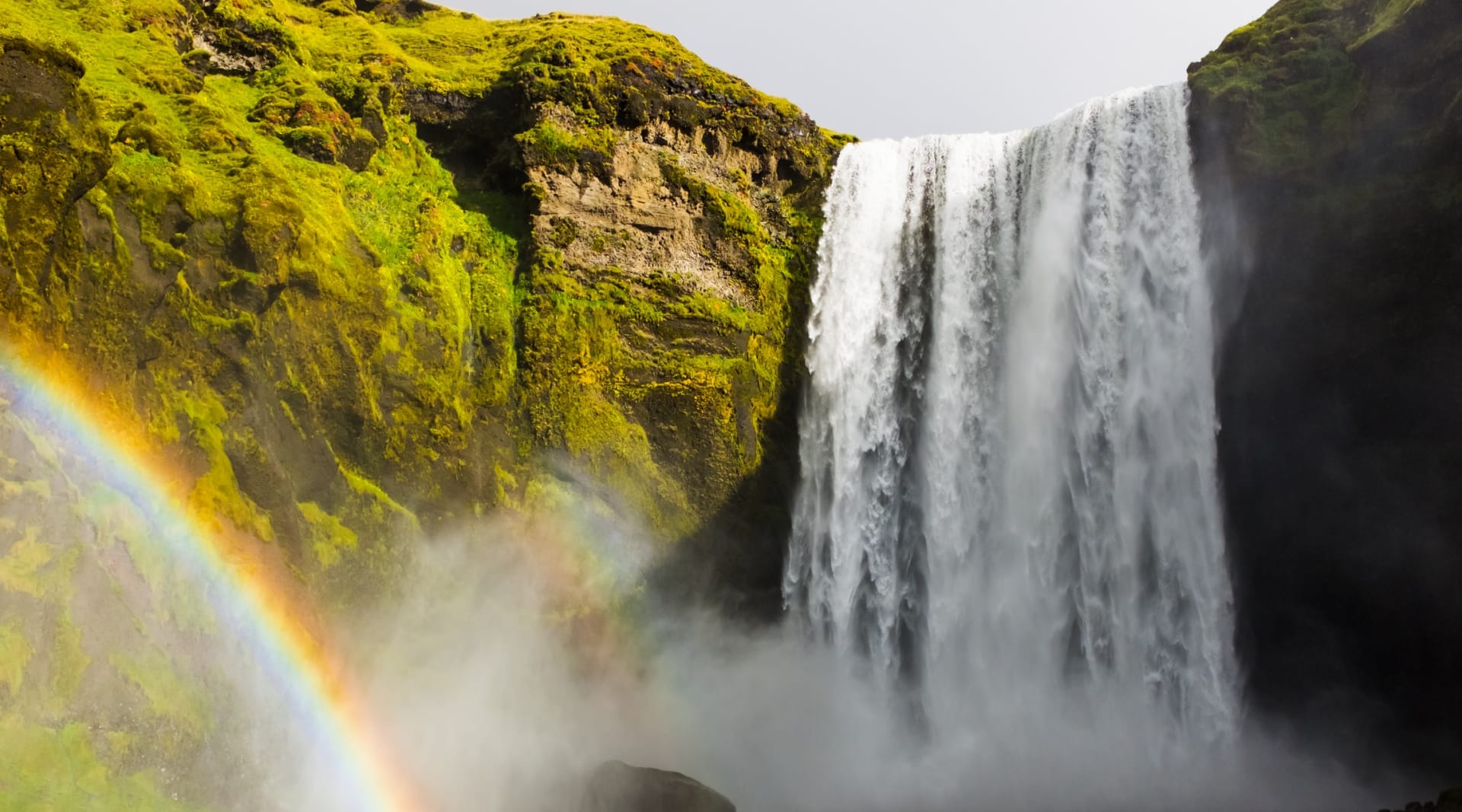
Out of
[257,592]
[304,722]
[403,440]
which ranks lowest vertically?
[304,722]

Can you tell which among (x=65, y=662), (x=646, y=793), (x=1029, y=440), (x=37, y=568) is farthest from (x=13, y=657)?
(x=1029, y=440)

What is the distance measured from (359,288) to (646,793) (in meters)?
10.2

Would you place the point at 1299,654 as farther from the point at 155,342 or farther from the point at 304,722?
the point at 155,342

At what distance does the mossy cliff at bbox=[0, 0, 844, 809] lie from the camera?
10.8 m

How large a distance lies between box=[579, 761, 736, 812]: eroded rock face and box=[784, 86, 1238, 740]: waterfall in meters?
6.55

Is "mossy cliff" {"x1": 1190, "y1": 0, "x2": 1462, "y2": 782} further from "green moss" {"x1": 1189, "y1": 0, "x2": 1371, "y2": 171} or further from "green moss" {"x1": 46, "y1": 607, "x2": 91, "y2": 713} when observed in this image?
"green moss" {"x1": 46, "y1": 607, "x2": 91, "y2": 713}

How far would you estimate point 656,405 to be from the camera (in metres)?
19.9

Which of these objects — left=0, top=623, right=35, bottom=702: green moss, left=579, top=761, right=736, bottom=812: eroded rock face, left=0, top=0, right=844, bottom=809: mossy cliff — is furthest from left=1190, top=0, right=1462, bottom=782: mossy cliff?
left=0, top=623, right=35, bottom=702: green moss

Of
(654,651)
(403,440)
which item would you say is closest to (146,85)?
(403,440)

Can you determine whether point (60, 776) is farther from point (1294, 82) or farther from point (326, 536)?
point (1294, 82)

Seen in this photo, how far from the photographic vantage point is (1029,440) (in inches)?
760

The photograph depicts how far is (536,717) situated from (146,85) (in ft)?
44.8

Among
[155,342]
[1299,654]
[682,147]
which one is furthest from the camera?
[682,147]

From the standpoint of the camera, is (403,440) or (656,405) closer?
(403,440)
